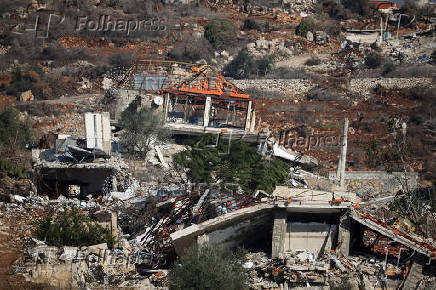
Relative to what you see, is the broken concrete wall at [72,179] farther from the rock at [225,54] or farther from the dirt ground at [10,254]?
the rock at [225,54]

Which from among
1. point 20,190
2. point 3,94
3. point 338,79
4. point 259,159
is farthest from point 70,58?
point 20,190

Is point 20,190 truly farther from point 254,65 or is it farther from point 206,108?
point 254,65

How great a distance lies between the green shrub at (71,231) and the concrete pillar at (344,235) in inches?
155

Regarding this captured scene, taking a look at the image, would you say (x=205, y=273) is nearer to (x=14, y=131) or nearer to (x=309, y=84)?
(x=14, y=131)

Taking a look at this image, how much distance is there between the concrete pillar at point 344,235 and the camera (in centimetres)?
1449

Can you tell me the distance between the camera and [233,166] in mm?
20609

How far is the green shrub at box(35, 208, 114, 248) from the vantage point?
13844 mm

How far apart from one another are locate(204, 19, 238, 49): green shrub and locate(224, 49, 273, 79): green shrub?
3.23 metres

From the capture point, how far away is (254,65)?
42406 mm

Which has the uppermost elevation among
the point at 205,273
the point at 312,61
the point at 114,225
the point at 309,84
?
the point at 205,273

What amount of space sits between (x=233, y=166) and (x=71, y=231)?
730 centimetres

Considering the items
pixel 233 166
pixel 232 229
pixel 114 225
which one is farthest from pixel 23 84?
pixel 232 229

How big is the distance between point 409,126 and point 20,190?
20.3 meters

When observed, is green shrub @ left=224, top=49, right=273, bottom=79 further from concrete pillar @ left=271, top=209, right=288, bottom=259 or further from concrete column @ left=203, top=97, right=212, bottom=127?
concrete pillar @ left=271, top=209, right=288, bottom=259
